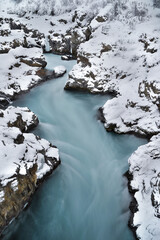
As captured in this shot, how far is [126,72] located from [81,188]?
313 inches

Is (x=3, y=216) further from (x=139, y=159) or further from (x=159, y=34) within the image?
(x=159, y=34)

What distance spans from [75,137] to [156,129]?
358 centimetres

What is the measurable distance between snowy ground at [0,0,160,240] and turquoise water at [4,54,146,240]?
24.7 inches

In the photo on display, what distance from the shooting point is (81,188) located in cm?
606

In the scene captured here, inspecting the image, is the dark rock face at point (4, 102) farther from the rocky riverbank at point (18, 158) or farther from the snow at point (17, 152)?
the snow at point (17, 152)

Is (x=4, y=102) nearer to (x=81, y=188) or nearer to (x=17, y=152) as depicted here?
(x=17, y=152)

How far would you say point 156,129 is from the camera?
7371 millimetres

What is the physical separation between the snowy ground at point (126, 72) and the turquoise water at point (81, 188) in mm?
628

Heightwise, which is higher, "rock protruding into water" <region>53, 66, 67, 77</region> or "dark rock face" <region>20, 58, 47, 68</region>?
"dark rock face" <region>20, 58, 47, 68</region>

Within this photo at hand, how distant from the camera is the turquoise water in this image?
4.92m

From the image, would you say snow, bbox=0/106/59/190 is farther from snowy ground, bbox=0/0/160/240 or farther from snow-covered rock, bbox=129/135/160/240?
snowy ground, bbox=0/0/160/240

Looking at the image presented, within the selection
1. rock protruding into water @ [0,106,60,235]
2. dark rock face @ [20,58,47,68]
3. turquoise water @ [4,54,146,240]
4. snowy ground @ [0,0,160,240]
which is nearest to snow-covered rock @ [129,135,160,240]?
snowy ground @ [0,0,160,240]

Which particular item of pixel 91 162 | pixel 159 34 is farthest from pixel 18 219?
pixel 159 34

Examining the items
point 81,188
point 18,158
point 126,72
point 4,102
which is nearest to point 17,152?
point 18,158
